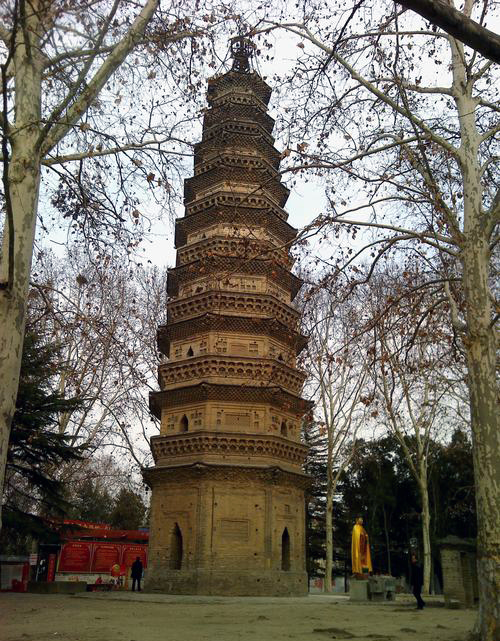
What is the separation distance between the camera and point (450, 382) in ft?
62.3

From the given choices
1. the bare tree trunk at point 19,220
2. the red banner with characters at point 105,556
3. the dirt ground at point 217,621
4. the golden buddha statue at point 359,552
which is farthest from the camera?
the red banner with characters at point 105,556

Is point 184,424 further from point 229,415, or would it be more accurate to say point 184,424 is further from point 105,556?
point 105,556

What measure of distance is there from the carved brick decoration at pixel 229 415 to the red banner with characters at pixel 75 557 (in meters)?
8.32

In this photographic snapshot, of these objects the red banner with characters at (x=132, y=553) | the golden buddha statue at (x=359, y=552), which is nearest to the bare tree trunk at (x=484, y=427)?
the golden buddha statue at (x=359, y=552)

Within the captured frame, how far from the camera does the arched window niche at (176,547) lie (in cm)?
1888

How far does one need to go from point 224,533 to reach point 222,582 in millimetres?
1336

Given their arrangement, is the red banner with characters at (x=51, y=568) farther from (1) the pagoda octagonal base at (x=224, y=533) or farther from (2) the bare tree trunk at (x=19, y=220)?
(2) the bare tree trunk at (x=19, y=220)

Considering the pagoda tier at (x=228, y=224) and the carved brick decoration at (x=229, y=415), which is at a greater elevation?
the pagoda tier at (x=228, y=224)

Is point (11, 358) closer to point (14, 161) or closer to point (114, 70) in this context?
point (14, 161)

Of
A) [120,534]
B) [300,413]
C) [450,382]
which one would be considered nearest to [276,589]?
[300,413]

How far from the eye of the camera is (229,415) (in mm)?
19656

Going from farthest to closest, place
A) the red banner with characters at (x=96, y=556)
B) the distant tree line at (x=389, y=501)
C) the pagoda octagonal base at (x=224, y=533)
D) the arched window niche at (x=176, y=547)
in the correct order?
the distant tree line at (x=389, y=501) → the red banner with characters at (x=96, y=556) → the arched window niche at (x=176, y=547) → the pagoda octagonal base at (x=224, y=533)

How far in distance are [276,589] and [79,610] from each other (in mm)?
6667

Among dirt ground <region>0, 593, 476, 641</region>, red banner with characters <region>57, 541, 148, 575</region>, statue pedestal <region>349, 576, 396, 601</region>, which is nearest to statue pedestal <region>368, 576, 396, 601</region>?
statue pedestal <region>349, 576, 396, 601</region>
